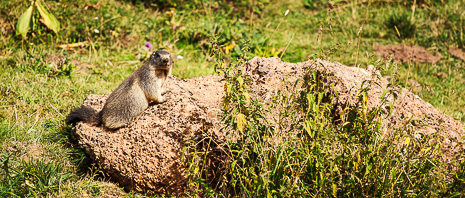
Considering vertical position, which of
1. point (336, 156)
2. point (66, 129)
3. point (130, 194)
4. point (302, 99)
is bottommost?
point (130, 194)

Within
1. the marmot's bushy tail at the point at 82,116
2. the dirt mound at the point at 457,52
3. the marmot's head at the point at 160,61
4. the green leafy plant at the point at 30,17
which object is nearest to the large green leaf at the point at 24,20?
the green leafy plant at the point at 30,17

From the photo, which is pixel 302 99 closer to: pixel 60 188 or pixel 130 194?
pixel 130 194

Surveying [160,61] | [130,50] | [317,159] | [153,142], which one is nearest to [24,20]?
[160,61]

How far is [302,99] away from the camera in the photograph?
3.20 metres

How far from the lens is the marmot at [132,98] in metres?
3.92

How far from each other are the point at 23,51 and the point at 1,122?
1953mm

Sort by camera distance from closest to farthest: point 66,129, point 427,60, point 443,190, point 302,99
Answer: point 443,190
point 302,99
point 66,129
point 427,60

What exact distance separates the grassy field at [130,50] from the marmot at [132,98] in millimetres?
406

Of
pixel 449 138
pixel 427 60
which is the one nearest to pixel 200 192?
pixel 449 138

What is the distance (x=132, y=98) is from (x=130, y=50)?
3.02 m

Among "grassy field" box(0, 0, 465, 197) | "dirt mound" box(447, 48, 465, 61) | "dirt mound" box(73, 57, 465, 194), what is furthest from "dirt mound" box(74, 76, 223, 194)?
"dirt mound" box(447, 48, 465, 61)

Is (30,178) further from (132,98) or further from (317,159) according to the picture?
(317,159)

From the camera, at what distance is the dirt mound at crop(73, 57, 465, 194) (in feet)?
12.0

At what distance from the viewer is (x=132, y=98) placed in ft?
13.0
